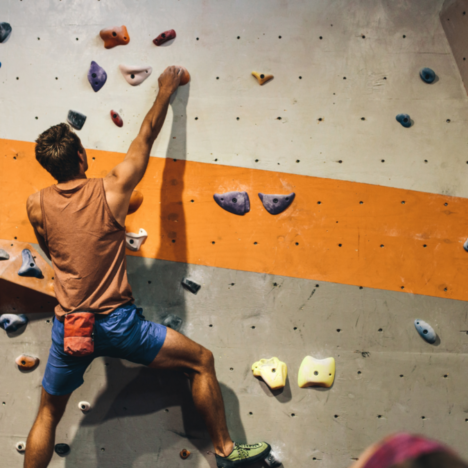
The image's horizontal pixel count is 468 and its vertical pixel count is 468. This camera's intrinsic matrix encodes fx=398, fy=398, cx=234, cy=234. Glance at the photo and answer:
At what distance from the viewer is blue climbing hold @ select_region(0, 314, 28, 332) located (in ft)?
7.08

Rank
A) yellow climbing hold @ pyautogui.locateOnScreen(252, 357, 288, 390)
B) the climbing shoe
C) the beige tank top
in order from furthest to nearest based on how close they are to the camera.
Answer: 1. yellow climbing hold @ pyautogui.locateOnScreen(252, 357, 288, 390)
2. the climbing shoe
3. the beige tank top

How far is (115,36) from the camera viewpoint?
7.13 feet

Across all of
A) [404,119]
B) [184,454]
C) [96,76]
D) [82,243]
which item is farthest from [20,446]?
[404,119]

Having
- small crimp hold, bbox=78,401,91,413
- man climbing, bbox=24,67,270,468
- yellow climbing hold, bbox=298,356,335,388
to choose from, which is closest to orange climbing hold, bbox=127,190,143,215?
man climbing, bbox=24,67,270,468

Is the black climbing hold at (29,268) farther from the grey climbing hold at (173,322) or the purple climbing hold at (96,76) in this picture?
the purple climbing hold at (96,76)

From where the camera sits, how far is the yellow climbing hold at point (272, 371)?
2076 millimetres

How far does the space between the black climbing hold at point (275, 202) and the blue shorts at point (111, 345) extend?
84cm

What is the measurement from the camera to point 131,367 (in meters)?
2.17

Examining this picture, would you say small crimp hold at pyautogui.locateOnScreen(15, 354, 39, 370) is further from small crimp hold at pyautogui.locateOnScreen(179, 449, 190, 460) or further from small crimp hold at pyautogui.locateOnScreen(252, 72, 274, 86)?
small crimp hold at pyautogui.locateOnScreen(252, 72, 274, 86)

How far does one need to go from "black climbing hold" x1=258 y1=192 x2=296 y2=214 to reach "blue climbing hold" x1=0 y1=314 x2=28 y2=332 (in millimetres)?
1461

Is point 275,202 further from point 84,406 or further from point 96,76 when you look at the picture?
point 84,406

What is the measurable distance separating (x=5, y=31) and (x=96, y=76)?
59 cm

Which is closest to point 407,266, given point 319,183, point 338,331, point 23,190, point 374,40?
point 338,331

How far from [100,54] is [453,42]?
1.93 meters
